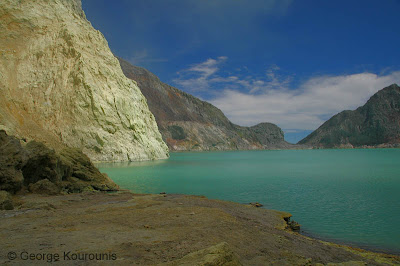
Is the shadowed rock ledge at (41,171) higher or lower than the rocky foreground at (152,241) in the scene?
higher

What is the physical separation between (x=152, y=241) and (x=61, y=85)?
43.4m

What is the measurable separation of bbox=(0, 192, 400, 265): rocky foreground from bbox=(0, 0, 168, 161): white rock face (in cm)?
3062

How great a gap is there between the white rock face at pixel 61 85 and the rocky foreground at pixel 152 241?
30.6 m

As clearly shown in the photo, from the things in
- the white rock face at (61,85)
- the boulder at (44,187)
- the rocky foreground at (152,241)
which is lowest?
the rocky foreground at (152,241)

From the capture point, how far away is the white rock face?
3932 centimetres

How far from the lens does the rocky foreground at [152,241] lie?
5230mm

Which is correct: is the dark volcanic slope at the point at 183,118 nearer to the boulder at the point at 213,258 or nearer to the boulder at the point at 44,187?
the boulder at the point at 44,187

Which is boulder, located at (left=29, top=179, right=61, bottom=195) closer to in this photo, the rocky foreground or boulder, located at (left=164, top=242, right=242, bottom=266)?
the rocky foreground

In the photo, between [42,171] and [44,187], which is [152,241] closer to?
[44,187]

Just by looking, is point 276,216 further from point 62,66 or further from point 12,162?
point 62,66

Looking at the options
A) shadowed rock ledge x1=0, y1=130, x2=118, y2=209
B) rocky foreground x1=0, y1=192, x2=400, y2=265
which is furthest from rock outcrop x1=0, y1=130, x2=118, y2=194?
rocky foreground x1=0, y1=192, x2=400, y2=265

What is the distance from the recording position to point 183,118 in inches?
5423

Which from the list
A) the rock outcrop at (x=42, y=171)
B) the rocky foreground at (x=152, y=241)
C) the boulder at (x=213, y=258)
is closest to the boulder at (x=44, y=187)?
the rock outcrop at (x=42, y=171)

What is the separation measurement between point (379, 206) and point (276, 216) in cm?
703
